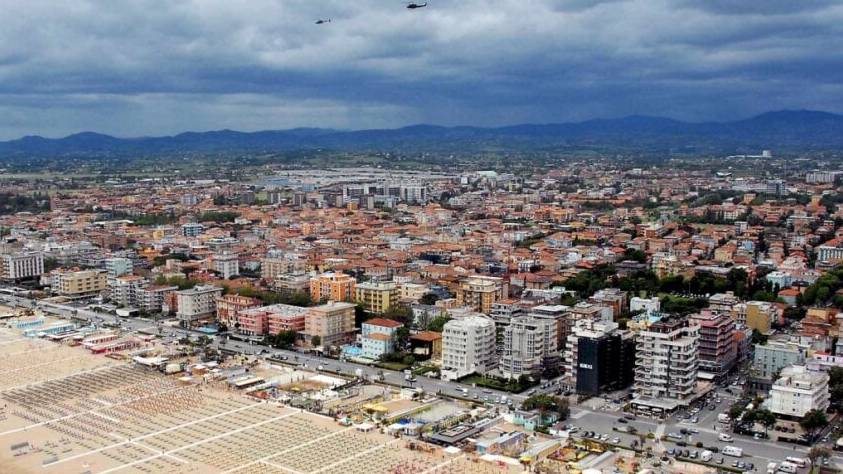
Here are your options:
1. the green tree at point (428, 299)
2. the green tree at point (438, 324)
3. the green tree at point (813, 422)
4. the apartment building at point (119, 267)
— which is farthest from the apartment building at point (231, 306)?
the green tree at point (813, 422)

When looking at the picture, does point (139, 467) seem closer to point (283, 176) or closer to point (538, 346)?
point (538, 346)

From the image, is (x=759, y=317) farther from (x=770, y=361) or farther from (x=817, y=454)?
(x=817, y=454)

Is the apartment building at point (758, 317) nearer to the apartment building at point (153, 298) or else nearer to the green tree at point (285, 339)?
the green tree at point (285, 339)

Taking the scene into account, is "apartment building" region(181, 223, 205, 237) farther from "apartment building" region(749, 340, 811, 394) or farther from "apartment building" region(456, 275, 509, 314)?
"apartment building" region(749, 340, 811, 394)

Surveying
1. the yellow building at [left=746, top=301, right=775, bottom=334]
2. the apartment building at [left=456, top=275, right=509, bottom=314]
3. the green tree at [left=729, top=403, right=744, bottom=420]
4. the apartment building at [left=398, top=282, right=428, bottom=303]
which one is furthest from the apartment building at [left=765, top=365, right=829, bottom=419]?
the apartment building at [left=398, top=282, right=428, bottom=303]

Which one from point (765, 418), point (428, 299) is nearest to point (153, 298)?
point (428, 299)

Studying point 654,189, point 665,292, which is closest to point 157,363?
point 665,292

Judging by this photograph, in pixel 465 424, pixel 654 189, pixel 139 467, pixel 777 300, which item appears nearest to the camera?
pixel 139 467
